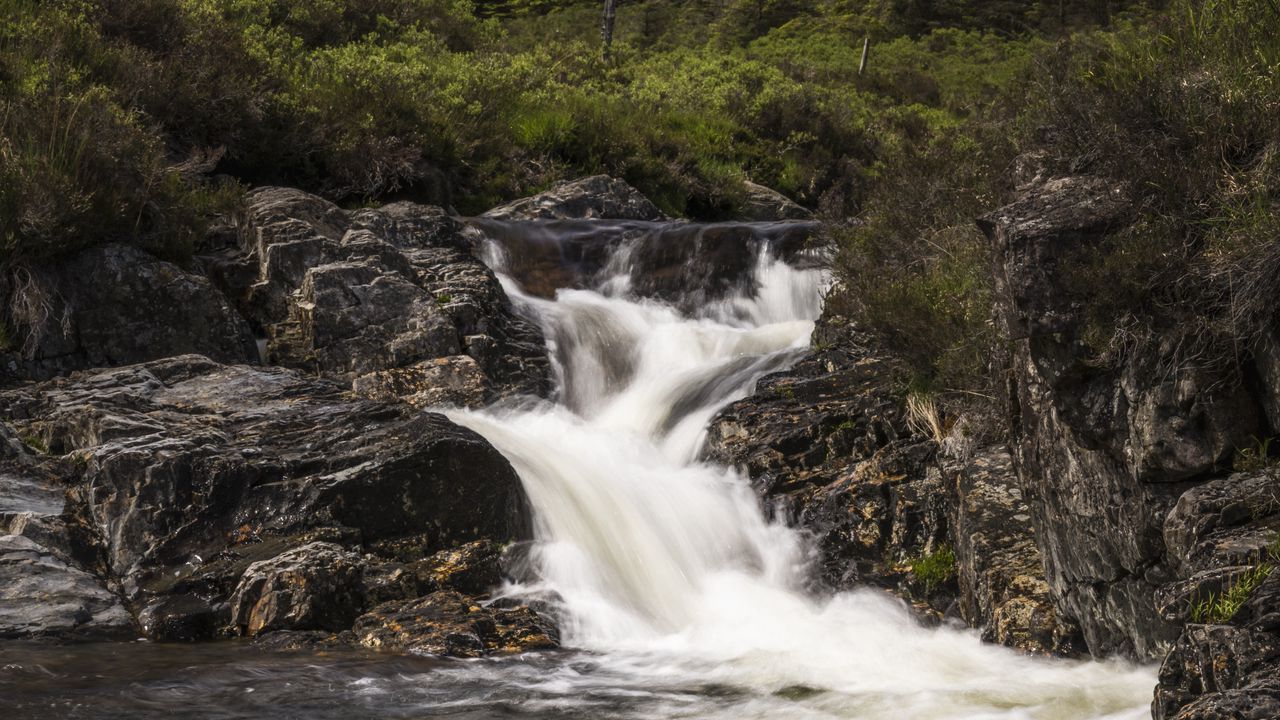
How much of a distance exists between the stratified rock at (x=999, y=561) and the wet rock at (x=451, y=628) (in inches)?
111

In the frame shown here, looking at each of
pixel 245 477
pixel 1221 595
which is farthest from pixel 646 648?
pixel 1221 595

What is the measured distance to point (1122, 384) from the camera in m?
5.82

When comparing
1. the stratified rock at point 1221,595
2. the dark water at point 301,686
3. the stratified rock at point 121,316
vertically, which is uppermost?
the stratified rock at point 121,316

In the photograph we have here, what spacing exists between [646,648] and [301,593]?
231cm

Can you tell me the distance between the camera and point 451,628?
7297 mm

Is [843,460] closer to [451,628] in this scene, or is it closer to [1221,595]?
[451,628]

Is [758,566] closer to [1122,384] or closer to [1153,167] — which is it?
[1122,384]

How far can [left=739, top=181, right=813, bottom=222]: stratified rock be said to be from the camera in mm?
20328

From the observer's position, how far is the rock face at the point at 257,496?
7.54 meters

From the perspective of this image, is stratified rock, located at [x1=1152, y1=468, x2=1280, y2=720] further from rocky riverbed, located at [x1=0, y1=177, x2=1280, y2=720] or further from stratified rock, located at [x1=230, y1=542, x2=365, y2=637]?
stratified rock, located at [x1=230, y1=542, x2=365, y2=637]

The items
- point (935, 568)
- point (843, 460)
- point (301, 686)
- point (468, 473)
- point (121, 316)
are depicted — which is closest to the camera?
point (301, 686)

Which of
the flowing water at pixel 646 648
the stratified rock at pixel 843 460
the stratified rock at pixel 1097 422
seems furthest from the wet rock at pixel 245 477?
the stratified rock at pixel 1097 422

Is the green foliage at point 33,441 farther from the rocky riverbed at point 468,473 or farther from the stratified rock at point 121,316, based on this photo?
the stratified rock at point 121,316

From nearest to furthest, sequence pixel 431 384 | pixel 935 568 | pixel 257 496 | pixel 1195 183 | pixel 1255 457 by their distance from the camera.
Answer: pixel 1255 457 < pixel 1195 183 < pixel 935 568 < pixel 257 496 < pixel 431 384
